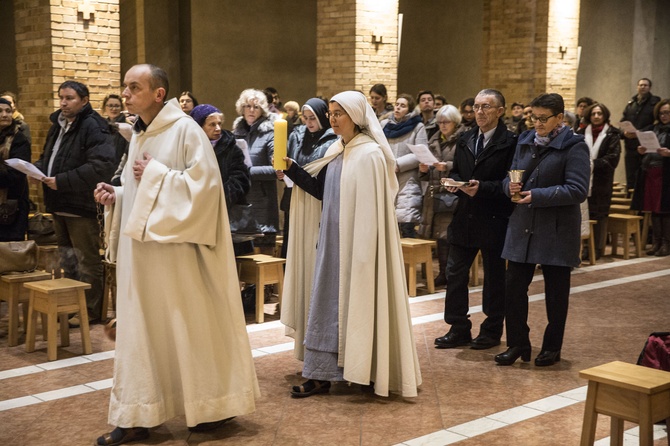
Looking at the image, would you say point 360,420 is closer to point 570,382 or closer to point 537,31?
point 570,382

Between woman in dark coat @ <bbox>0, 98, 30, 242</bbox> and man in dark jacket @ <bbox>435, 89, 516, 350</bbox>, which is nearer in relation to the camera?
man in dark jacket @ <bbox>435, 89, 516, 350</bbox>

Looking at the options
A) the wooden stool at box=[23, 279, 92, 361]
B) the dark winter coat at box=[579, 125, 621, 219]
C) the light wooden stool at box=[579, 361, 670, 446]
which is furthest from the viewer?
the dark winter coat at box=[579, 125, 621, 219]

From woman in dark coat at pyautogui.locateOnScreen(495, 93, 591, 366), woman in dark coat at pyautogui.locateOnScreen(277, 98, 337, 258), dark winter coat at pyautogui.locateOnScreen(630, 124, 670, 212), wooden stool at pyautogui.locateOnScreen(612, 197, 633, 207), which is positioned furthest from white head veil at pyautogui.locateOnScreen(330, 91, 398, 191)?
wooden stool at pyautogui.locateOnScreen(612, 197, 633, 207)

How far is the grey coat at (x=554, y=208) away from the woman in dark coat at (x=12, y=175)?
3.86m

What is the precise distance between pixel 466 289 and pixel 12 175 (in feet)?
12.0

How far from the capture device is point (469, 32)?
18.1 m

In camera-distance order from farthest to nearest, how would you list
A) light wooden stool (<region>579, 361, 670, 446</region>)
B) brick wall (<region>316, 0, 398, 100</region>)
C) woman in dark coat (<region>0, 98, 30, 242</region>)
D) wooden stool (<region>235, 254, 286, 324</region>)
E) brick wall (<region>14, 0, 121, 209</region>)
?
brick wall (<region>316, 0, 398, 100</region>) < brick wall (<region>14, 0, 121, 209</region>) < wooden stool (<region>235, 254, 286, 324</region>) < woman in dark coat (<region>0, 98, 30, 242</region>) < light wooden stool (<region>579, 361, 670, 446</region>)

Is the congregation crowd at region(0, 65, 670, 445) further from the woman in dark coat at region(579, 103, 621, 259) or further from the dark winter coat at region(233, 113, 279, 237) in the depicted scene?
the woman in dark coat at region(579, 103, 621, 259)

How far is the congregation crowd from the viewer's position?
4148 mm

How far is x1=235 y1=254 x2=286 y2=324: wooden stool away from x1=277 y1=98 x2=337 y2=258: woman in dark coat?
0.46 meters

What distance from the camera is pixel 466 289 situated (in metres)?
6.14

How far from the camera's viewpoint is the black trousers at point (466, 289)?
6066mm

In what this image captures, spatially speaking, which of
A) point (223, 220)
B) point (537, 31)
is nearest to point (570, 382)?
point (223, 220)

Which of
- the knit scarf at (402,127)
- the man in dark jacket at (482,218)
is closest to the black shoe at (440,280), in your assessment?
the knit scarf at (402,127)
